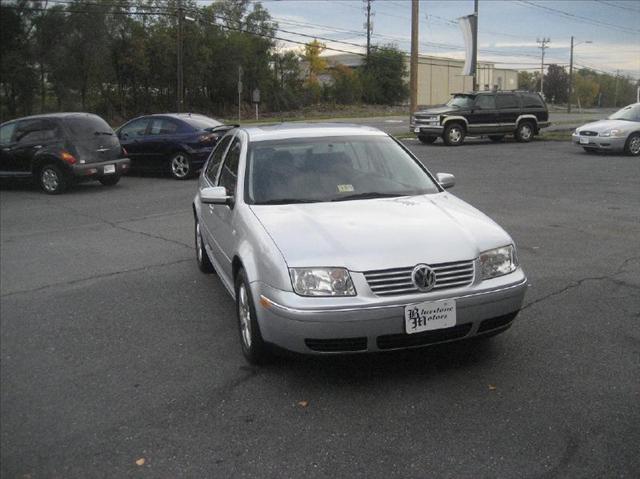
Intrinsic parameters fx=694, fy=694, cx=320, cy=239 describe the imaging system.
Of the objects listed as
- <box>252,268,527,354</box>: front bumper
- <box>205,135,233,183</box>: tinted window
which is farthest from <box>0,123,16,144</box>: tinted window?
<box>252,268,527,354</box>: front bumper

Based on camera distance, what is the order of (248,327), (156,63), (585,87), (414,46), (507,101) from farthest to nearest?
(585,87) < (156,63) < (414,46) < (507,101) < (248,327)

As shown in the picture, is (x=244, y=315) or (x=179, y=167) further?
(x=179, y=167)

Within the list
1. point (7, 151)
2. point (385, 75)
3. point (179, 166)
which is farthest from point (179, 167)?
point (385, 75)

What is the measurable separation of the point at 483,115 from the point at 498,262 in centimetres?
2056

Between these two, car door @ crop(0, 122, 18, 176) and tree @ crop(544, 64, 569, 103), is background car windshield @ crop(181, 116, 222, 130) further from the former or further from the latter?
tree @ crop(544, 64, 569, 103)

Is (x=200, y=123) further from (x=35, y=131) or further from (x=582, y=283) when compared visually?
(x=582, y=283)

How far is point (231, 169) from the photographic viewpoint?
5766mm

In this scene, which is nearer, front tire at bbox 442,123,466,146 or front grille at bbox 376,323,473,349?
front grille at bbox 376,323,473,349

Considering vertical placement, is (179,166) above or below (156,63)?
below

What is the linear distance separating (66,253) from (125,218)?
8.29ft

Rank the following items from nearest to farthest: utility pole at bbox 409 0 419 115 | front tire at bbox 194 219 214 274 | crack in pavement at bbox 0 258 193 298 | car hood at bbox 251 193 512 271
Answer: car hood at bbox 251 193 512 271 < crack in pavement at bbox 0 258 193 298 < front tire at bbox 194 219 214 274 < utility pole at bbox 409 0 419 115

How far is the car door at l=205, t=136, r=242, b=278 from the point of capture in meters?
5.16

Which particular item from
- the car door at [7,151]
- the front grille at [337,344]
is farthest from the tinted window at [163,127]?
the front grille at [337,344]

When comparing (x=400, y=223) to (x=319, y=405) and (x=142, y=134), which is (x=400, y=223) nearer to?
(x=319, y=405)
